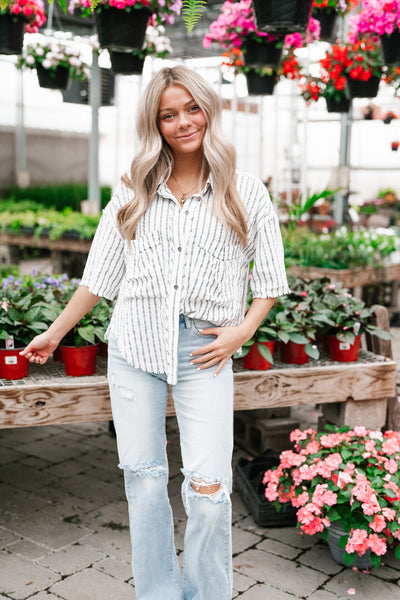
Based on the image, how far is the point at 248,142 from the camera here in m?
10.4

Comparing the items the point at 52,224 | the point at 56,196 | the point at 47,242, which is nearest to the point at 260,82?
the point at 52,224

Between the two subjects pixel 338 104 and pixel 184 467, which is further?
pixel 338 104

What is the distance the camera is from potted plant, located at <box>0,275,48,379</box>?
241cm

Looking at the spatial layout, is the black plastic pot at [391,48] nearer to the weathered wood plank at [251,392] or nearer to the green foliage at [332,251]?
the green foliage at [332,251]

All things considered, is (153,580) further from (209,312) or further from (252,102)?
(252,102)

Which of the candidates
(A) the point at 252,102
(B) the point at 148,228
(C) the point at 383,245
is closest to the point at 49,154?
(A) the point at 252,102

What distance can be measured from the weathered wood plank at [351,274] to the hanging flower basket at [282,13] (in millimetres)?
2301

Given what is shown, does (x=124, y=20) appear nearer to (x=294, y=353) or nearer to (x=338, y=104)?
(x=294, y=353)

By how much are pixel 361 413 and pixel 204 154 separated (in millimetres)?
1356

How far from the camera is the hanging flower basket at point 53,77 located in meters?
5.79

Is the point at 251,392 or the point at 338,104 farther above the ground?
the point at 338,104

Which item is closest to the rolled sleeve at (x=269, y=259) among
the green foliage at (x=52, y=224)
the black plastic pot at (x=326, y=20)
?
the black plastic pot at (x=326, y=20)

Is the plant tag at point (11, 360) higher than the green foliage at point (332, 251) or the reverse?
the reverse

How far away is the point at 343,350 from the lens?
272cm
